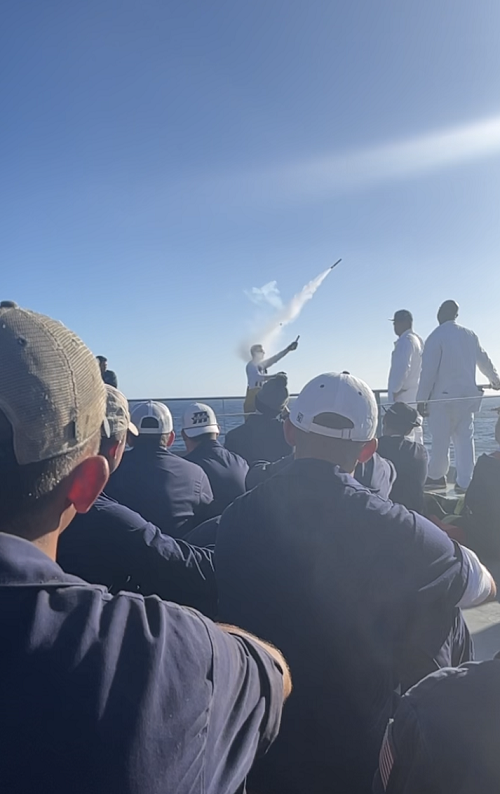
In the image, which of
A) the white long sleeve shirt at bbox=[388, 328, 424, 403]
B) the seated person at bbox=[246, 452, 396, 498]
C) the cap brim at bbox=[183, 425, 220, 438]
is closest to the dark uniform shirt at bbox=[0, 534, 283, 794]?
the seated person at bbox=[246, 452, 396, 498]

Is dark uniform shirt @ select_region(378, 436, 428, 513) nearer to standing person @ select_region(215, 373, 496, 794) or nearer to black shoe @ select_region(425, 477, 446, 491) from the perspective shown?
standing person @ select_region(215, 373, 496, 794)

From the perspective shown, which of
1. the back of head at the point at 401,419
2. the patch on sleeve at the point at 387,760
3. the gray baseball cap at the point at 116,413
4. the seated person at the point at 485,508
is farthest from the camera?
the back of head at the point at 401,419

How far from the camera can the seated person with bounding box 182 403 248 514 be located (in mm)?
5023

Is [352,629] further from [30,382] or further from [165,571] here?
[30,382]

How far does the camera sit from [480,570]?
8.51 ft

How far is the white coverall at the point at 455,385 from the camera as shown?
833cm

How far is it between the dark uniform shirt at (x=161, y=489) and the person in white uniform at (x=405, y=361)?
555 centimetres

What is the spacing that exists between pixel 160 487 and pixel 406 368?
608 centimetres

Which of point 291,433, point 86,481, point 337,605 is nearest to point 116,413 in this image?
point 291,433

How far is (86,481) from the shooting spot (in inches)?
52.5

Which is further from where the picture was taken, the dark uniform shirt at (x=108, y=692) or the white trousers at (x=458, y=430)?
the white trousers at (x=458, y=430)

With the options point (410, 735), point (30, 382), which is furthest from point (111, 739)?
point (410, 735)

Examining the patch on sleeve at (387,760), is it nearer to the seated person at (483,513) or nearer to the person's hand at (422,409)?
the seated person at (483,513)

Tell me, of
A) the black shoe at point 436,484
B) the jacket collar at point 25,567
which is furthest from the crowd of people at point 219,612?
the black shoe at point 436,484
